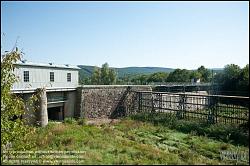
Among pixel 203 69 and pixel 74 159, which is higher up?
pixel 203 69

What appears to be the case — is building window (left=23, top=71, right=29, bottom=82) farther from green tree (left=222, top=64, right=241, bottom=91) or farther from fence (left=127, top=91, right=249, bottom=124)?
green tree (left=222, top=64, right=241, bottom=91)

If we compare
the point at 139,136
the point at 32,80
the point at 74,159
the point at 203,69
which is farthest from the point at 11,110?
the point at 203,69

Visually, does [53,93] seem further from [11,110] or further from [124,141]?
[11,110]

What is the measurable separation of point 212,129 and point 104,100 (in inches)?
548

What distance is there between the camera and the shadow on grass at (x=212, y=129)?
58.7 feet

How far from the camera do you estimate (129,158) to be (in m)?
14.1

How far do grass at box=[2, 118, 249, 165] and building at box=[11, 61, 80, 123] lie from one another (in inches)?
262

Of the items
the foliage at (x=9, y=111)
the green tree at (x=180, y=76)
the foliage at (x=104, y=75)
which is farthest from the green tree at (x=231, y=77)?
the foliage at (x=9, y=111)

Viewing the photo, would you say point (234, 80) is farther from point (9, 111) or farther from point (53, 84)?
point (9, 111)

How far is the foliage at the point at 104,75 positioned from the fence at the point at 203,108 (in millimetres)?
35417

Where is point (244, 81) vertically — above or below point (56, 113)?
above

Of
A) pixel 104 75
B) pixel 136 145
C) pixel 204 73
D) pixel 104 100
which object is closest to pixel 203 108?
pixel 104 100

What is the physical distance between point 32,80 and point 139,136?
11.7 m

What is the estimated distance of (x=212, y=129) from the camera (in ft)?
65.8
